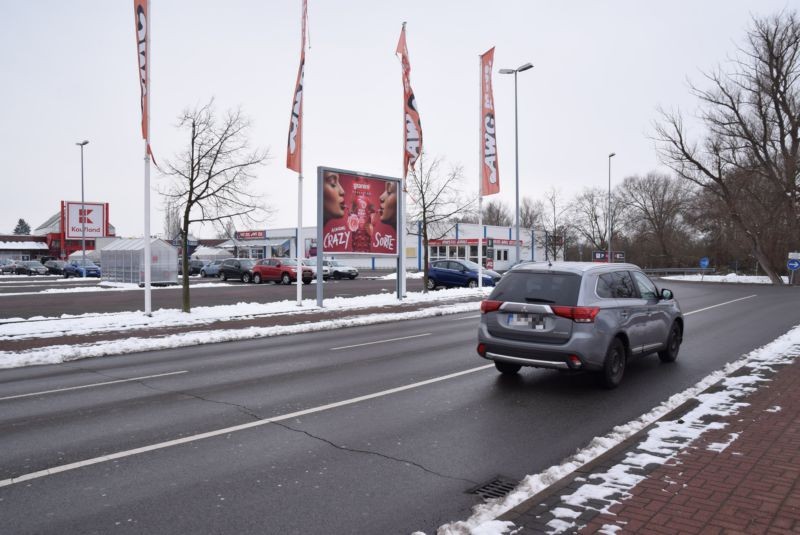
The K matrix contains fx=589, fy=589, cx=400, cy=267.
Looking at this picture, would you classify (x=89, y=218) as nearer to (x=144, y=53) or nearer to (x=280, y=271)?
(x=280, y=271)

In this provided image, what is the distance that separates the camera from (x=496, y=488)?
4.52m

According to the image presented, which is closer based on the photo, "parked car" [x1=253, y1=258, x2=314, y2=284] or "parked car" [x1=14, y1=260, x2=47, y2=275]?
"parked car" [x1=253, y1=258, x2=314, y2=284]

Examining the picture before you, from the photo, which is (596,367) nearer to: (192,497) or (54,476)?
(192,497)

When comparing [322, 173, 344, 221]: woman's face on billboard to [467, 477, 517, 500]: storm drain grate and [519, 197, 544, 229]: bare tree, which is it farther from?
[519, 197, 544, 229]: bare tree

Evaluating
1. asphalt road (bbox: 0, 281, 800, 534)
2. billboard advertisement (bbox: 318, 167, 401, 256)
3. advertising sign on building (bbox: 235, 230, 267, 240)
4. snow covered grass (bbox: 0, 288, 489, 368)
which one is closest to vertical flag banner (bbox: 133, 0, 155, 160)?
snow covered grass (bbox: 0, 288, 489, 368)

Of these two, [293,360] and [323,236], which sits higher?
[323,236]

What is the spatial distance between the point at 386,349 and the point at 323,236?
951 centimetres

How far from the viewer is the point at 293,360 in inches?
411

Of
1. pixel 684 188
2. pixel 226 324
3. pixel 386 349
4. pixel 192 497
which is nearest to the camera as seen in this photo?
pixel 192 497

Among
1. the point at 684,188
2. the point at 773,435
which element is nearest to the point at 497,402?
the point at 773,435

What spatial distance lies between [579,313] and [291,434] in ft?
12.7

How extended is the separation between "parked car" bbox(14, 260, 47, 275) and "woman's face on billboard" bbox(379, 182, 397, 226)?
177 feet

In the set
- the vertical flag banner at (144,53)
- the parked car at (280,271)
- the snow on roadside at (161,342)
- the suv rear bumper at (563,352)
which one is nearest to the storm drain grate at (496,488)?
the suv rear bumper at (563,352)

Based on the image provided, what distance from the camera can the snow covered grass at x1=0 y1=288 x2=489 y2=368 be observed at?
11430 millimetres
